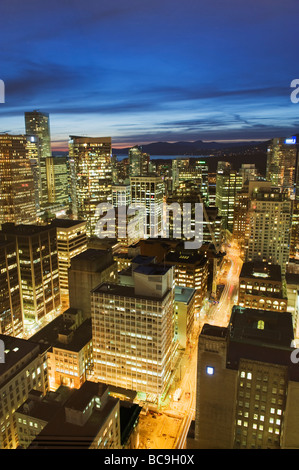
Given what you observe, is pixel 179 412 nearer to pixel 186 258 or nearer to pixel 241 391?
pixel 241 391

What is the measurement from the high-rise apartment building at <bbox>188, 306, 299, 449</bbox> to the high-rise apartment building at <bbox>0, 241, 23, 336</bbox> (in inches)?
867

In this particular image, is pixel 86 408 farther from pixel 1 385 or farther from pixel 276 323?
pixel 276 323

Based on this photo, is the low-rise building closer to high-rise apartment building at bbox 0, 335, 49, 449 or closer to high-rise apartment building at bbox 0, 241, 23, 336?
high-rise apartment building at bbox 0, 335, 49, 449

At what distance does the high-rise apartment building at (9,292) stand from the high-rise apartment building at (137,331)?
39.0 ft

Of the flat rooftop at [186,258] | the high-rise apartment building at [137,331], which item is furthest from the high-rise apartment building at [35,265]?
the flat rooftop at [186,258]

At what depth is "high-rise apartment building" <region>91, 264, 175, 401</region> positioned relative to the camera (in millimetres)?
23859

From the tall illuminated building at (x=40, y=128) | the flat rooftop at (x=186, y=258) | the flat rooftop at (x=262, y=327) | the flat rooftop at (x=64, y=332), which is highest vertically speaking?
the tall illuminated building at (x=40, y=128)

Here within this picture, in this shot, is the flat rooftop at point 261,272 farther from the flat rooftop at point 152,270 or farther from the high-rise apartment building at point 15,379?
the high-rise apartment building at point 15,379

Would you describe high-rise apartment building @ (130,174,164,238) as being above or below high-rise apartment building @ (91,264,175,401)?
above

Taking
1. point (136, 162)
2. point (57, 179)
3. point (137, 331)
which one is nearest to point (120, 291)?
point (137, 331)

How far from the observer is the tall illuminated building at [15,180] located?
5216cm

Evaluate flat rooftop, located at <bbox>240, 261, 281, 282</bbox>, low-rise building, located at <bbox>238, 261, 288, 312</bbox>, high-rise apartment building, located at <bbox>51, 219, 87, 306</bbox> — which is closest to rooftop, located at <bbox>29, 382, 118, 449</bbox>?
low-rise building, located at <bbox>238, 261, 288, 312</bbox>

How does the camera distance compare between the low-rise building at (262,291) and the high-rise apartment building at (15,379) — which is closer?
the high-rise apartment building at (15,379)

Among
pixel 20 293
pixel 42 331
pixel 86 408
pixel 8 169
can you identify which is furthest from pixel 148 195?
pixel 86 408
